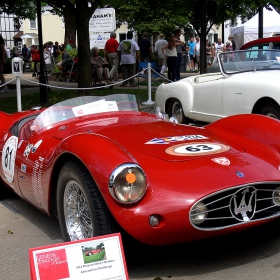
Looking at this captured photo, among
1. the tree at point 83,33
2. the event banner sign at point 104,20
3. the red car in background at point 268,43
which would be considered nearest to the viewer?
the red car in background at point 268,43

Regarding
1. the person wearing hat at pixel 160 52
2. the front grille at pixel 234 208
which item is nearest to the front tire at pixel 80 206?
the front grille at pixel 234 208

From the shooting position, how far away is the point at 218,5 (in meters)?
15.2

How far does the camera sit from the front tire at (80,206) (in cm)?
333

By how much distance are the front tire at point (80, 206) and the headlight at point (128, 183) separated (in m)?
0.17

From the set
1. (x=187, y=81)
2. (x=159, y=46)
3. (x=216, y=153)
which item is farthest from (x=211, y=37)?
(x=216, y=153)

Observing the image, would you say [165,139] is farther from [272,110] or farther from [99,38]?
[99,38]

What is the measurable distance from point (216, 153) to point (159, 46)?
46.0 ft

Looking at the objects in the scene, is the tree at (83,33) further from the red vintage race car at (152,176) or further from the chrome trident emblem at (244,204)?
the chrome trident emblem at (244,204)

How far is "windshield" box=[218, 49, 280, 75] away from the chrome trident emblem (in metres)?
5.24

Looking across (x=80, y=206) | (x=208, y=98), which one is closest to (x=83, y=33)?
(x=208, y=98)

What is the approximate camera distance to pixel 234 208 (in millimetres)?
3373

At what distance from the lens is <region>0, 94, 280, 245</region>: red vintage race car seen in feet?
10.6

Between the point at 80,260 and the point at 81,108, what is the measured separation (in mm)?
2255

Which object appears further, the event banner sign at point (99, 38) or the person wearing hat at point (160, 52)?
the event banner sign at point (99, 38)
